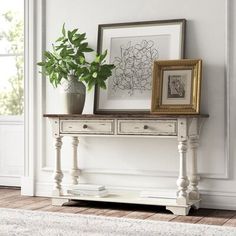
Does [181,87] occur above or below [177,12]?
below

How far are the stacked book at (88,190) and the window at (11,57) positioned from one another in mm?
1173

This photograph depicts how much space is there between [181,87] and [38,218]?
1.39m

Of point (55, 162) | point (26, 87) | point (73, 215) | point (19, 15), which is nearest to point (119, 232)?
point (73, 215)

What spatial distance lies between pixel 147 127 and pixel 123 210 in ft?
2.10

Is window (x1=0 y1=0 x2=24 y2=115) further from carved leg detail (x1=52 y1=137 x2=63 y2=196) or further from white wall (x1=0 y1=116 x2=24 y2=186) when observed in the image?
carved leg detail (x1=52 y1=137 x2=63 y2=196)

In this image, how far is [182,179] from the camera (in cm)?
383

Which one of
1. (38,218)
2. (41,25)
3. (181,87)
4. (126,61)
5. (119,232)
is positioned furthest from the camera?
(41,25)

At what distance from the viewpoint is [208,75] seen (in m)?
4.09

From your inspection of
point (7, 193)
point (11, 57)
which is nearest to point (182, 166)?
point (7, 193)

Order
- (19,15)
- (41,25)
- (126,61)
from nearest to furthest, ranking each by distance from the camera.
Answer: (126,61)
(41,25)
(19,15)

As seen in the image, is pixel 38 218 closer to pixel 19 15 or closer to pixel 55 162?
pixel 55 162

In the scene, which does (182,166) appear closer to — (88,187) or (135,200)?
(135,200)

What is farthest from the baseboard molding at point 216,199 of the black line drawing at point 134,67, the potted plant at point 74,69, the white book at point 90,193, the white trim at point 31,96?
the white trim at point 31,96

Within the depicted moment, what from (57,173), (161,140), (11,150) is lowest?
(57,173)
